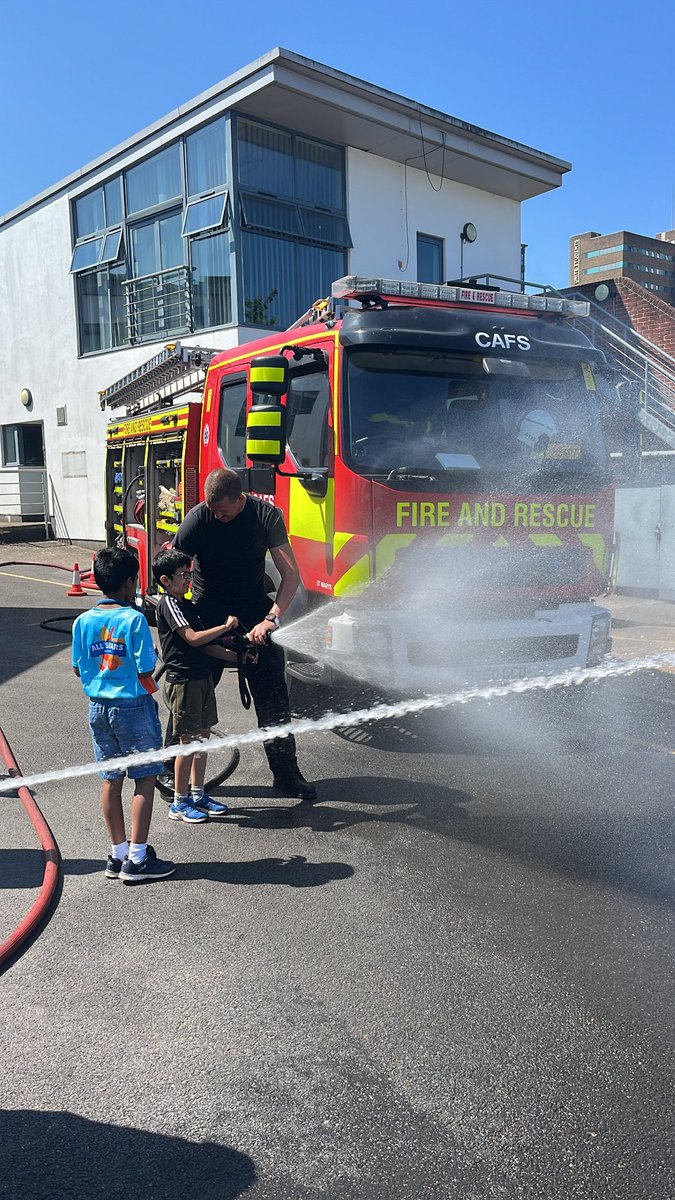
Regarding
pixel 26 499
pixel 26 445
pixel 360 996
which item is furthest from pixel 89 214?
pixel 360 996

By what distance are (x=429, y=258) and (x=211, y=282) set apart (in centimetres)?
513

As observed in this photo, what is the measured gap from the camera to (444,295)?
19.6ft

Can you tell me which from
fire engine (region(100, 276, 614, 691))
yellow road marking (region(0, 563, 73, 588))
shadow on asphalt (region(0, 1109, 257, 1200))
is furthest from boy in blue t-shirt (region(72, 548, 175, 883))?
yellow road marking (region(0, 563, 73, 588))

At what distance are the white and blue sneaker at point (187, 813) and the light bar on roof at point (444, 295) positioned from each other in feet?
10.8

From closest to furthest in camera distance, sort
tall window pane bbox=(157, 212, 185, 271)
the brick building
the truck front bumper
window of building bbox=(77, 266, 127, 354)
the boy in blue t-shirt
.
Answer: the boy in blue t-shirt
the truck front bumper
tall window pane bbox=(157, 212, 185, 271)
window of building bbox=(77, 266, 127, 354)
the brick building

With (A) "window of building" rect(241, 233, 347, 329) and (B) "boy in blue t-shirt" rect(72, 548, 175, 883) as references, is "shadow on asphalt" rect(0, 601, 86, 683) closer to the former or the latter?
(B) "boy in blue t-shirt" rect(72, 548, 175, 883)

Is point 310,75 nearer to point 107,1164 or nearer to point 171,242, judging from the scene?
point 171,242

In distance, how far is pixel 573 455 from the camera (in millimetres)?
5734

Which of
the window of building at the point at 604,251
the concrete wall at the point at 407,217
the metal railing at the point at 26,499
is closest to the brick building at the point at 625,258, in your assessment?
the window of building at the point at 604,251

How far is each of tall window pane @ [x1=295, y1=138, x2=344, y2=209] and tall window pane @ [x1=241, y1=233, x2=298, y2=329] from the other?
3.62ft

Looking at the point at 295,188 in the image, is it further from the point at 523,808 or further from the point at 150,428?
the point at 523,808

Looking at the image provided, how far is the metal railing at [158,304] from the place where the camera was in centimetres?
1561

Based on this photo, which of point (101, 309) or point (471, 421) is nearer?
point (471, 421)

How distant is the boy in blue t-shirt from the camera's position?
3656 millimetres
